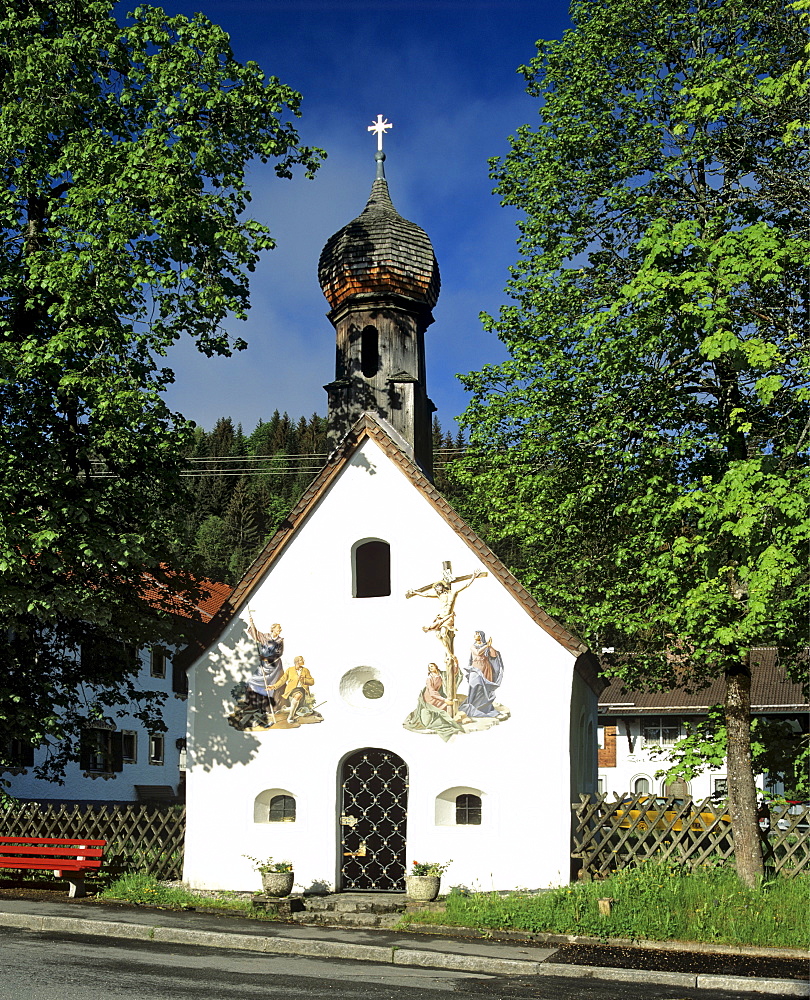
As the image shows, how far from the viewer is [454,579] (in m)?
18.6

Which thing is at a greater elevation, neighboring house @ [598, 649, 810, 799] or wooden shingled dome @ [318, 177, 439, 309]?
wooden shingled dome @ [318, 177, 439, 309]

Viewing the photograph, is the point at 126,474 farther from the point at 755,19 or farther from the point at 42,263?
the point at 755,19

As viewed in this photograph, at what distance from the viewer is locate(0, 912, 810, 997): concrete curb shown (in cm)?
1191

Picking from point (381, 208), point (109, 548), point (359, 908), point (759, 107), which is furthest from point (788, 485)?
point (381, 208)

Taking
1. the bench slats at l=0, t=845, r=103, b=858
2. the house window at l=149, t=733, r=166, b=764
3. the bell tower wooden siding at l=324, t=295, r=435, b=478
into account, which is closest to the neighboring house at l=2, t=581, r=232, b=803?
the house window at l=149, t=733, r=166, b=764

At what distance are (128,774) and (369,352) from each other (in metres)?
21.4

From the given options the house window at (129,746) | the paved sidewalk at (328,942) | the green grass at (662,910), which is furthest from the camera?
the house window at (129,746)

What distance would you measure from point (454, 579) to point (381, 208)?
32.0ft

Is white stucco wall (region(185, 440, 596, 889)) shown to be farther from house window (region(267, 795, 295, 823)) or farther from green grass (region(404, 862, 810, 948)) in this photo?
green grass (region(404, 862, 810, 948))

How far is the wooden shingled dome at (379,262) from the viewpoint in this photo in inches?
904

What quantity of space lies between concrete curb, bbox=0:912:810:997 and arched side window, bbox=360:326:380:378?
39.1 ft

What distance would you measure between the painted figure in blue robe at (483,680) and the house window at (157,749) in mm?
24638

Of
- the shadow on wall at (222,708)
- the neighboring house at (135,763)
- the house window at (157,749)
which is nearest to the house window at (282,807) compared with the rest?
the shadow on wall at (222,708)

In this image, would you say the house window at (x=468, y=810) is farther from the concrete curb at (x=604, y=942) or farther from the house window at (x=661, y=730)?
the house window at (x=661, y=730)
